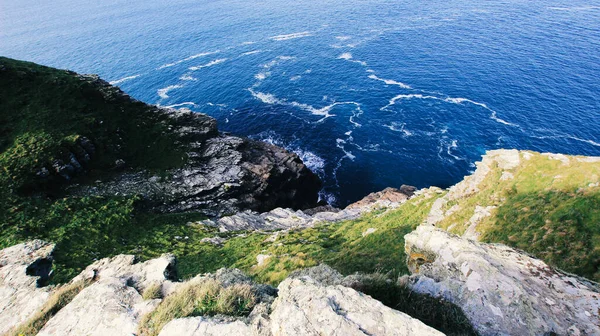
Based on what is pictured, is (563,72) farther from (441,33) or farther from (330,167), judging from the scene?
(330,167)

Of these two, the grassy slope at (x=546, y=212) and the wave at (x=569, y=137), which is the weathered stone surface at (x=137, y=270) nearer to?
the grassy slope at (x=546, y=212)

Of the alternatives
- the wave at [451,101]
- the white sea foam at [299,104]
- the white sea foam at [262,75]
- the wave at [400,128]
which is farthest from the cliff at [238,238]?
the white sea foam at [262,75]

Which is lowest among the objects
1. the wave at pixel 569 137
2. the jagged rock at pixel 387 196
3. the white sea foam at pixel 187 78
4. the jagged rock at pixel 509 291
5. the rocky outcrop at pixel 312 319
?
the jagged rock at pixel 387 196

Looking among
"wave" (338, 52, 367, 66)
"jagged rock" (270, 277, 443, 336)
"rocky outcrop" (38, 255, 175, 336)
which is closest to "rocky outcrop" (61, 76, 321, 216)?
"rocky outcrop" (38, 255, 175, 336)

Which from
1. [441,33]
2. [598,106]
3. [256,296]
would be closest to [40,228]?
[256,296]

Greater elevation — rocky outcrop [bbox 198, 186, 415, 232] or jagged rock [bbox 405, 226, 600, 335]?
jagged rock [bbox 405, 226, 600, 335]

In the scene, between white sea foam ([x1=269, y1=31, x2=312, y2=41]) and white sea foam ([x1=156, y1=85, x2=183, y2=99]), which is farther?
white sea foam ([x1=269, y1=31, x2=312, y2=41])

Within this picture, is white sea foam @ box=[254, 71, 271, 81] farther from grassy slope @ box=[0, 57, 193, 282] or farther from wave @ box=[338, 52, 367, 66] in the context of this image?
grassy slope @ box=[0, 57, 193, 282]
